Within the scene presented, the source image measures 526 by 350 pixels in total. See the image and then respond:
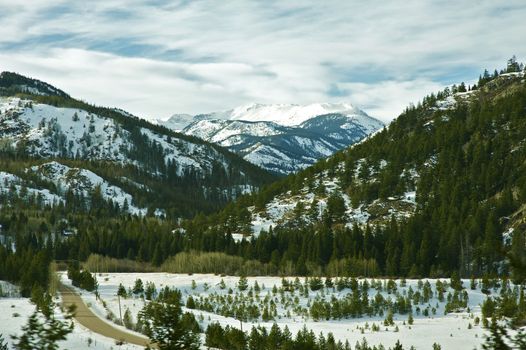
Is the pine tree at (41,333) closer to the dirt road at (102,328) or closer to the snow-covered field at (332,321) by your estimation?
the dirt road at (102,328)

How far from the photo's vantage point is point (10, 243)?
17638 centimetres

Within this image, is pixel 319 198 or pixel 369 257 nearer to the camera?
pixel 369 257

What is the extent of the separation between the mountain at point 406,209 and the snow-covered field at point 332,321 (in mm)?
18108

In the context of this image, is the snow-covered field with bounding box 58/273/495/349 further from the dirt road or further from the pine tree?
the pine tree

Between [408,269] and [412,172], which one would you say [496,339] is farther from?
[412,172]

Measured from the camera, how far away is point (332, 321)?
3280 inches

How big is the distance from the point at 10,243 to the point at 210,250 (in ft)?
228

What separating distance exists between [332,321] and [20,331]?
136 ft

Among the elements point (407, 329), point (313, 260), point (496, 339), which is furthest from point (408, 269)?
point (496, 339)

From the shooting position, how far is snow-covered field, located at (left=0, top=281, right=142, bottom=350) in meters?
64.1

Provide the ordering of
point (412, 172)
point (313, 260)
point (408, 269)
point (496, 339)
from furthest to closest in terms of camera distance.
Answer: point (412, 172) → point (313, 260) → point (408, 269) → point (496, 339)

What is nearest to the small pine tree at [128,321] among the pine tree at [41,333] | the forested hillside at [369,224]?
the forested hillside at [369,224]

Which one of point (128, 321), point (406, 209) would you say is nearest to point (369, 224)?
point (406, 209)

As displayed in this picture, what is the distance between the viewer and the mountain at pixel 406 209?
12381cm
